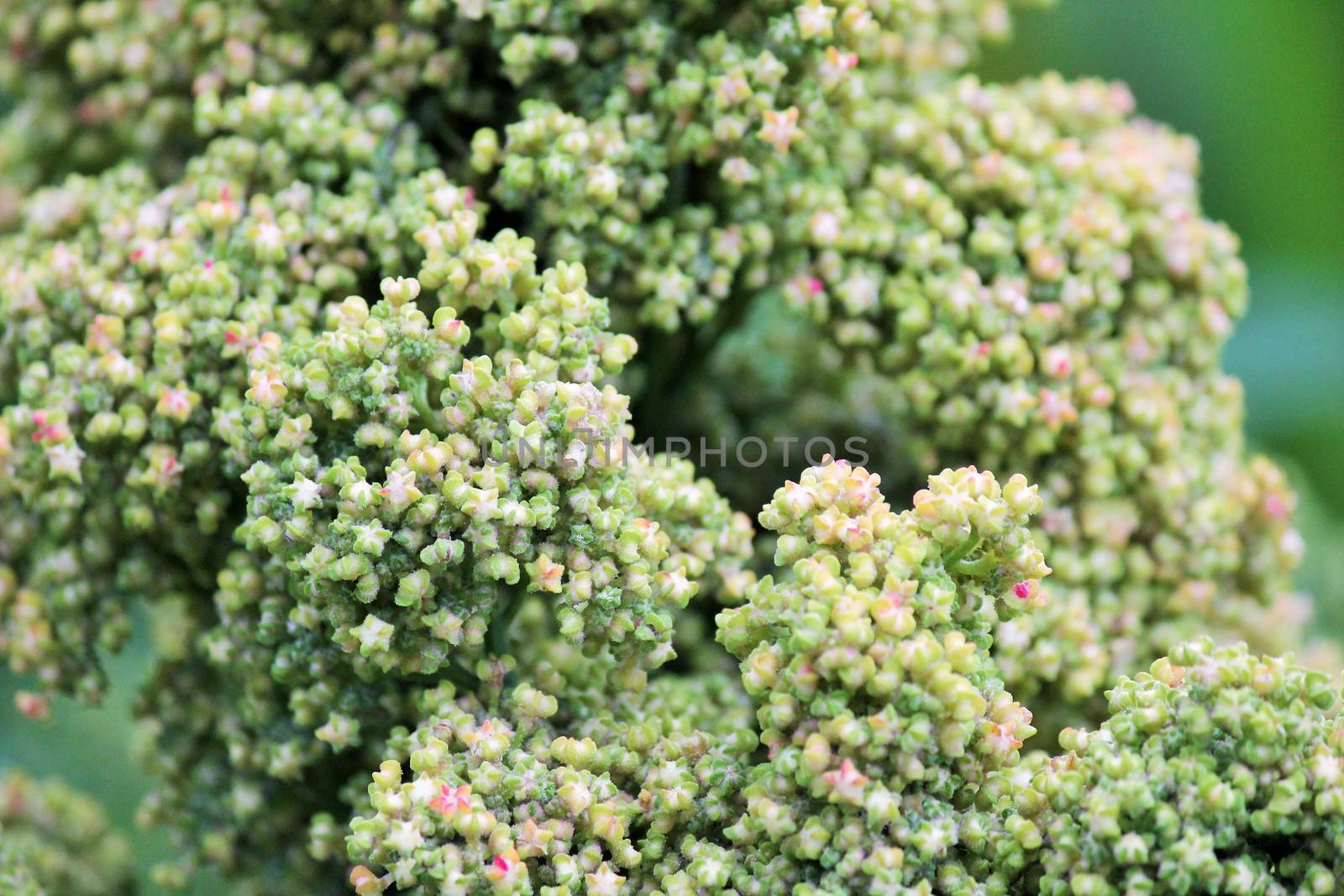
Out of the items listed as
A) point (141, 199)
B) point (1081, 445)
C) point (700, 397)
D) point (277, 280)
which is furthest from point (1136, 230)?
point (141, 199)

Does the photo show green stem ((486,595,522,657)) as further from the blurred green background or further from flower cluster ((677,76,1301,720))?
the blurred green background

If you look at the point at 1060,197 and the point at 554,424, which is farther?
the point at 1060,197

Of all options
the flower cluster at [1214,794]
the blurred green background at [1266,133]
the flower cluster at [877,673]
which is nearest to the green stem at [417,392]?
the flower cluster at [877,673]

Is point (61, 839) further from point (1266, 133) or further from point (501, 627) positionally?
point (1266, 133)

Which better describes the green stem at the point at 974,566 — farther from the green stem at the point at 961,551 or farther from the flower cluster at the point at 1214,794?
the flower cluster at the point at 1214,794

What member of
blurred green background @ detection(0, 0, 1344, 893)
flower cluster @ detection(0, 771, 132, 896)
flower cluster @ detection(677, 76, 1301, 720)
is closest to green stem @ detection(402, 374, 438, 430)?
flower cluster @ detection(677, 76, 1301, 720)

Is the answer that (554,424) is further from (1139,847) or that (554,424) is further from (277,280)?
(1139,847)

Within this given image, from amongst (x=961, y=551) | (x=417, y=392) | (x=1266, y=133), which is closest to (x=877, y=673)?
(x=961, y=551)
